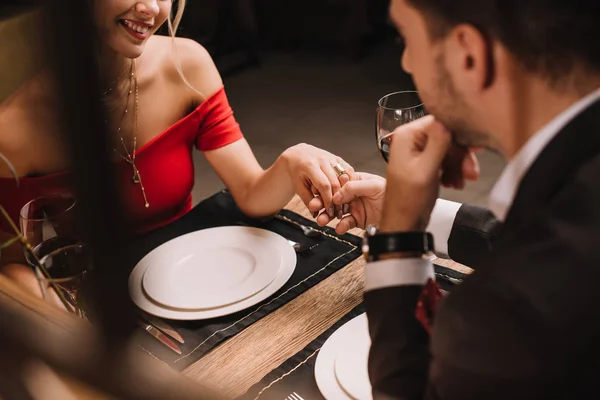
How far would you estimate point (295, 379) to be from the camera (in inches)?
33.8

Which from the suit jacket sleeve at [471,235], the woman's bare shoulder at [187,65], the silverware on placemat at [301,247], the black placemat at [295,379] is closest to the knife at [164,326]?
the black placemat at [295,379]

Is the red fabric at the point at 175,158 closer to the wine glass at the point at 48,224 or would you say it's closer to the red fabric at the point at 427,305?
the wine glass at the point at 48,224

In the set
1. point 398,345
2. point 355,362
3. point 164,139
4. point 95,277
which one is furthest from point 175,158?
Answer: point 95,277

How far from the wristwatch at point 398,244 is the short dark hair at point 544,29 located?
0.81 ft

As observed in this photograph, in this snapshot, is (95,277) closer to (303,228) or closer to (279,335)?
(279,335)

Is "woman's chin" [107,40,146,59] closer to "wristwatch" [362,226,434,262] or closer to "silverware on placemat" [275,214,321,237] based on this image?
"silverware on placemat" [275,214,321,237]

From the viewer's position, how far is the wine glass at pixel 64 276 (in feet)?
2.54

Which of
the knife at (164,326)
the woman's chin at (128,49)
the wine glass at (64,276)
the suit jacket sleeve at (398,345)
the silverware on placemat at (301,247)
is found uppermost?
the woman's chin at (128,49)

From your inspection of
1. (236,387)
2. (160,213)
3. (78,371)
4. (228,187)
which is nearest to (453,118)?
(236,387)

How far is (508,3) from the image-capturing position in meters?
0.62

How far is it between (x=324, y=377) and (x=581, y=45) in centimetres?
51

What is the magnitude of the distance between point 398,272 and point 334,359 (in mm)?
189

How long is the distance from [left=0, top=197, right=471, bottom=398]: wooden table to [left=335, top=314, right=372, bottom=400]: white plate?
5 cm

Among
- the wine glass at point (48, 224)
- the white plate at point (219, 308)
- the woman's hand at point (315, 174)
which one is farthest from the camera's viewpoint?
the woman's hand at point (315, 174)
